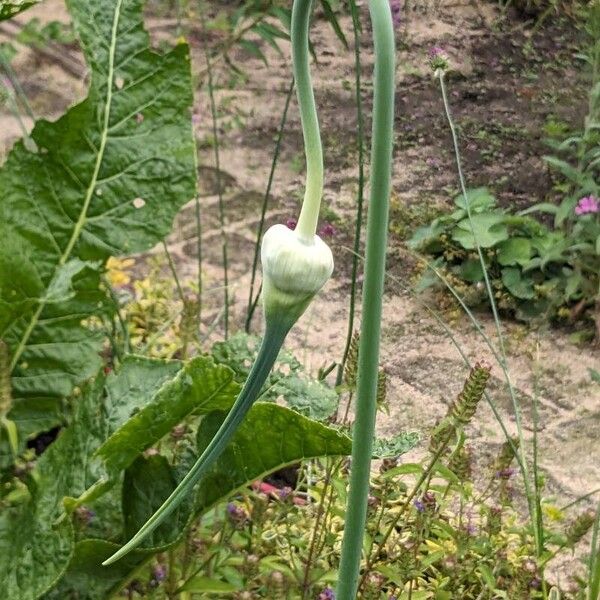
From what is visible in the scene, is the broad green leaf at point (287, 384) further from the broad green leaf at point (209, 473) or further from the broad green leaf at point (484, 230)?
the broad green leaf at point (484, 230)

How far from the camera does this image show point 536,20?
9.54ft

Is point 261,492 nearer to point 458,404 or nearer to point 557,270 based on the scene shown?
point 458,404

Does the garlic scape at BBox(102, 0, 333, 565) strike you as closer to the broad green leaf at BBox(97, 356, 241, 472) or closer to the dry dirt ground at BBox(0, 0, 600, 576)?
the broad green leaf at BBox(97, 356, 241, 472)

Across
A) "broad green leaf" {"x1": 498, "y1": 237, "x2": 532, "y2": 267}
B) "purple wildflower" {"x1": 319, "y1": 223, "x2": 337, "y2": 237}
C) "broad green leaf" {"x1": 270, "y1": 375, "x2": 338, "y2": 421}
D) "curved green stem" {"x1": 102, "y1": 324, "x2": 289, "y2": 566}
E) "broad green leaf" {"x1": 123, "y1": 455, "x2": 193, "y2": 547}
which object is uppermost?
"purple wildflower" {"x1": 319, "y1": 223, "x2": 337, "y2": 237}

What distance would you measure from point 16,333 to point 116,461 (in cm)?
33

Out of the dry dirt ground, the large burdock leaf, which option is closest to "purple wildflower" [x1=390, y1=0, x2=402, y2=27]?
the dry dirt ground

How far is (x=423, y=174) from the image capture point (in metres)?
2.73

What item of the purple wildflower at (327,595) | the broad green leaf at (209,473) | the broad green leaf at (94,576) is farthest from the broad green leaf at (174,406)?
the purple wildflower at (327,595)

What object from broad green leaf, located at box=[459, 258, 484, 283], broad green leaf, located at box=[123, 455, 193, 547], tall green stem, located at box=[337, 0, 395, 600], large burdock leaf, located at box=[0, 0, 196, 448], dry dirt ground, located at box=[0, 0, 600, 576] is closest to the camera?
tall green stem, located at box=[337, 0, 395, 600]

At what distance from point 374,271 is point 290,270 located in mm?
47

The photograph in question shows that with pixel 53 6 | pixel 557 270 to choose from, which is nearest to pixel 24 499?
pixel 557 270

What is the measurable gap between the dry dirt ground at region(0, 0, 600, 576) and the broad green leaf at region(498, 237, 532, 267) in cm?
18

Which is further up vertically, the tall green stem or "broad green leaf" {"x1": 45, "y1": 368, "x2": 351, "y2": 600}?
the tall green stem

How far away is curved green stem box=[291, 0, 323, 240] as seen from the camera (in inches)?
20.0
